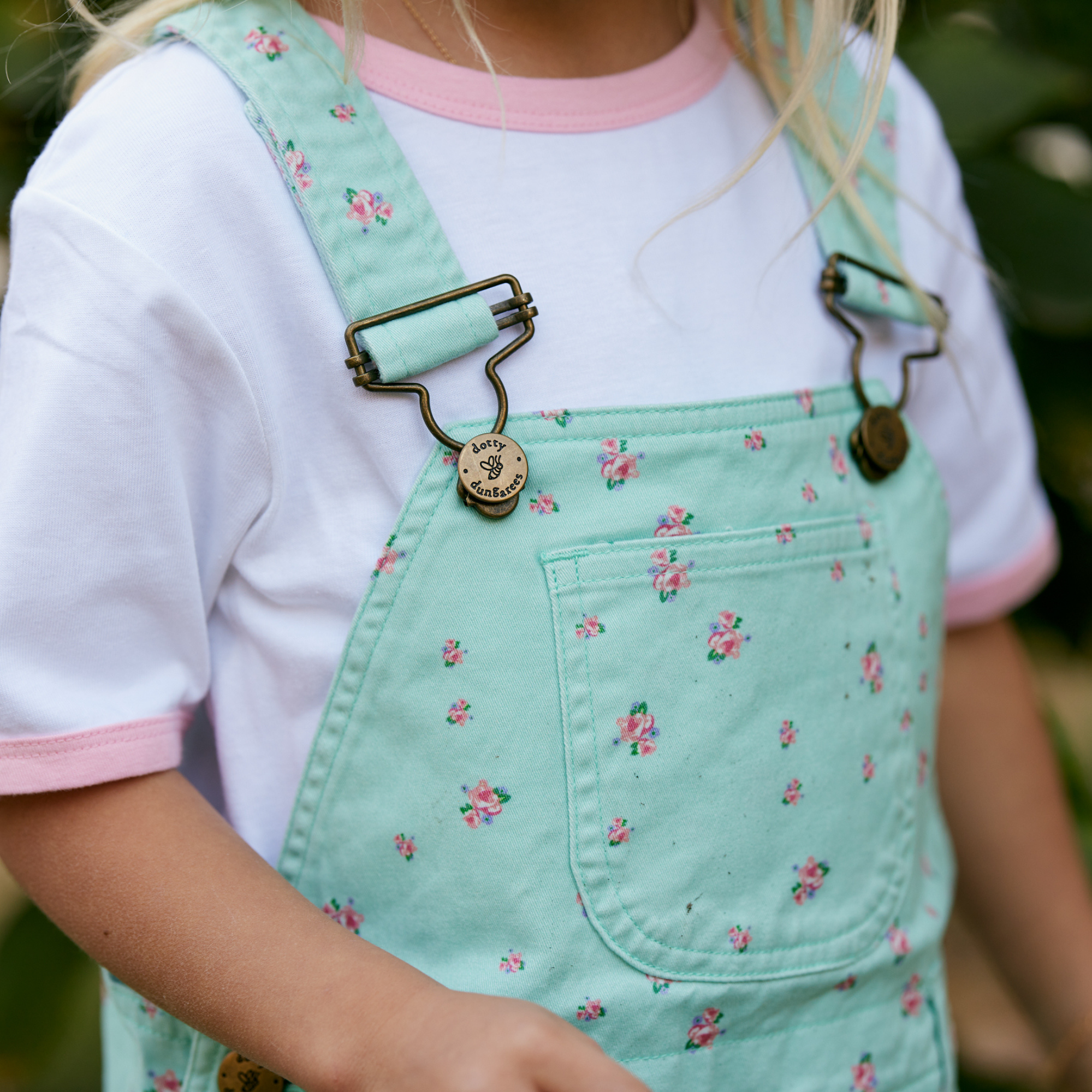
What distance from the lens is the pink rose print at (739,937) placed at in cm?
52

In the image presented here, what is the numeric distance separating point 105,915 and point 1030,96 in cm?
92

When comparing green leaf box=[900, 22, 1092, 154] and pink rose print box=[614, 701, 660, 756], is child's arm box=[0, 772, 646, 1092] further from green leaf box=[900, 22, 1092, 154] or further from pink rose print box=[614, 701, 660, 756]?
green leaf box=[900, 22, 1092, 154]

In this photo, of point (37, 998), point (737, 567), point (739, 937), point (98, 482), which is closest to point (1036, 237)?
point (737, 567)

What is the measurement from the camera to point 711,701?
52cm

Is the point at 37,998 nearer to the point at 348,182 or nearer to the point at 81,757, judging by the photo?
the point at 81,757

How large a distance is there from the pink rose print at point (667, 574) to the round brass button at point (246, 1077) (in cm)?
28

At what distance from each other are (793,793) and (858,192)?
0.34 metres

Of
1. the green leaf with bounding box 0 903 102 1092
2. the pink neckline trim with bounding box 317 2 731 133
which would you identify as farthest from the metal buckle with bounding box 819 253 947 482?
the green leaf with bounding box 0 903 102 1092

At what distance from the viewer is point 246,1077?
1.67ft

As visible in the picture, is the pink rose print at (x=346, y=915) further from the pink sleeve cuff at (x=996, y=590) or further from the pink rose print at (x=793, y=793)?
the pink sleeve cuff at (x=996, y=590)

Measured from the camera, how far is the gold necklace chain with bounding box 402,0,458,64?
0.55m

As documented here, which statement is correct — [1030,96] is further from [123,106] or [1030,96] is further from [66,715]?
[66,715]

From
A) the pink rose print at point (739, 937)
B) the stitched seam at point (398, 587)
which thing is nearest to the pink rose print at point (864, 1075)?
the pink rose print at point (739, 937)

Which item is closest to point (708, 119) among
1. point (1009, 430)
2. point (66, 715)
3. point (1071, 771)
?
point (1009, 430)
